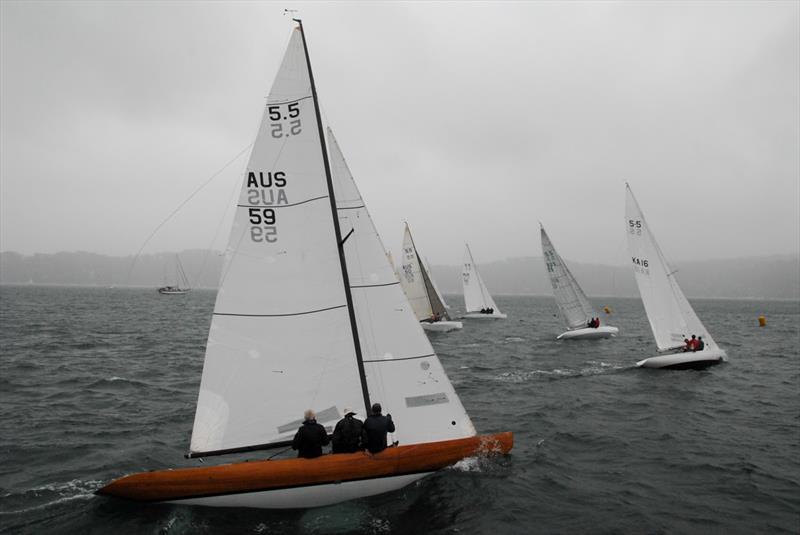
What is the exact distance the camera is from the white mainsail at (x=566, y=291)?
121 ft

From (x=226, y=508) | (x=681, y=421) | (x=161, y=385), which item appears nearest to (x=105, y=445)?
(x=226, y=508)

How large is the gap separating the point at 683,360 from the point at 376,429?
20488mm

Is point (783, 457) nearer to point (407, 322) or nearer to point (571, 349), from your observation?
point (407, 322)

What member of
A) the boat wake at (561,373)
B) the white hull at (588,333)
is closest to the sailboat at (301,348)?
the boat wake at (561,373)

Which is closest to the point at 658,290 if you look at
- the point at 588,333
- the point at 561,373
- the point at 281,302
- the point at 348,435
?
the point at 561,373

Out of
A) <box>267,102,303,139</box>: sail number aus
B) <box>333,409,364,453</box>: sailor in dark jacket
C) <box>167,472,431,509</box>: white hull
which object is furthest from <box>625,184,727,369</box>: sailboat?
<box>267,102,303,139</box>: sail number aus

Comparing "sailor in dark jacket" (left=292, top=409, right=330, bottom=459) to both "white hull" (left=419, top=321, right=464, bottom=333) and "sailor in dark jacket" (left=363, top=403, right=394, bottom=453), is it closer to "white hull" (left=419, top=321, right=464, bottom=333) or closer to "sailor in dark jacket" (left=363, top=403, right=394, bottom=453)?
"sailor in dark jacket" (left=363, top=403, right=394, bottom=453)

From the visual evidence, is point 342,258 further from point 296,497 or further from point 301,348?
point 296,497

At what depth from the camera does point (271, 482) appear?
8.57 m

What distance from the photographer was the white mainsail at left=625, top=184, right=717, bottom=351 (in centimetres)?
2505

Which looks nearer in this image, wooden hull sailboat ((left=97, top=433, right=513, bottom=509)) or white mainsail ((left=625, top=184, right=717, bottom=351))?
wooden hull sailboat ((left=97, top=433, right=513, bottom=509))

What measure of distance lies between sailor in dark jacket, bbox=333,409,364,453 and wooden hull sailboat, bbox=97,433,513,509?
190 millimetres

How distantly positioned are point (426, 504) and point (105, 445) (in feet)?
29.6

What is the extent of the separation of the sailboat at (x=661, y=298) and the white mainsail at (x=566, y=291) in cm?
972
